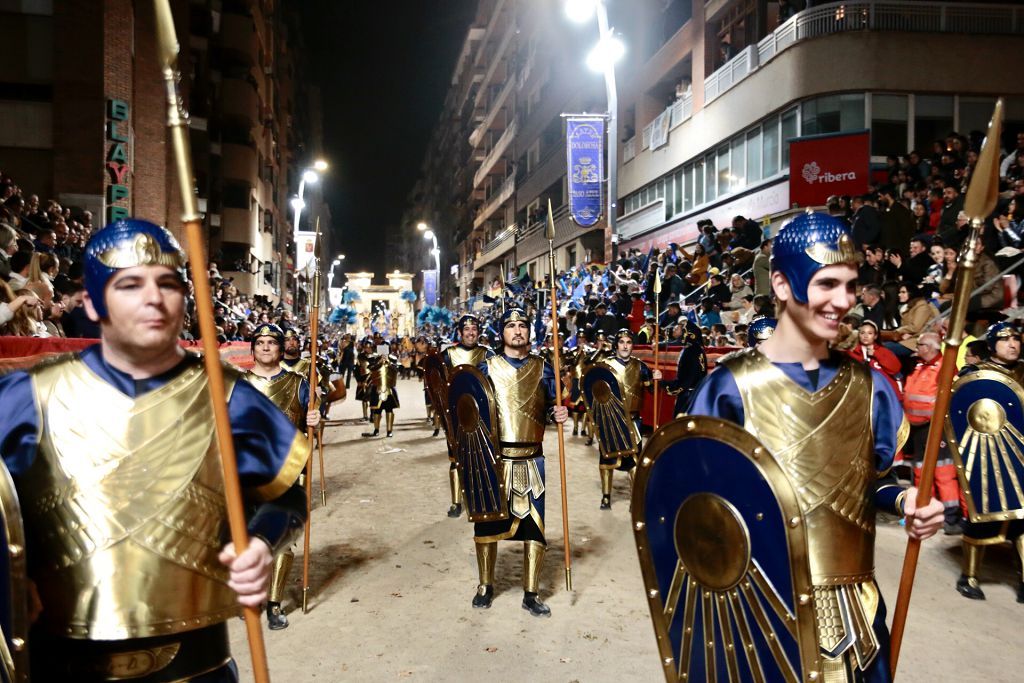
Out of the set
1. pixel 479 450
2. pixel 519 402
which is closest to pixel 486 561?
pixel 479 450

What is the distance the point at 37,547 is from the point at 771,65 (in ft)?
67.1

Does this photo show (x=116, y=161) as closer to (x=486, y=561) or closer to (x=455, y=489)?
(x=455, y=489)

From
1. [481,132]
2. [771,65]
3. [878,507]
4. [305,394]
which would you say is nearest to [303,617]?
[305,394]

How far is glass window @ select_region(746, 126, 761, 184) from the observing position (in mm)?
19906

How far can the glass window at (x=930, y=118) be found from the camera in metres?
17.7

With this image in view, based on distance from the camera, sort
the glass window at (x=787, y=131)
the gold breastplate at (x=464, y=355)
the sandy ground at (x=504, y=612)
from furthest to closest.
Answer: the glass window at (x=787, y=131), the gold breastplate at (x=464, y=355), the sandy ground at (x=504, y=612)

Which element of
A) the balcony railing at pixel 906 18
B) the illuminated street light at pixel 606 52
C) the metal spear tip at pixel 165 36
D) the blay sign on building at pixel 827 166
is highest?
the balcony railing at pixel 906 18

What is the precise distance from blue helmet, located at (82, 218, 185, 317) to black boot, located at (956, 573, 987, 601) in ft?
20.4

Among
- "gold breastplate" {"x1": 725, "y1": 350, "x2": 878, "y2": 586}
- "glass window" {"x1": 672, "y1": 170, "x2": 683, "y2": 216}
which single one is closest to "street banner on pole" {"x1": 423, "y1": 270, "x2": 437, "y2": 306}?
"glass window" {"x1": 672, "y1": 170, "x2": 683, "y2": 216}

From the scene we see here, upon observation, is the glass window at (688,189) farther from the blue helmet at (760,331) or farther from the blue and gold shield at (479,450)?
the blue and gold shield at (479,450)

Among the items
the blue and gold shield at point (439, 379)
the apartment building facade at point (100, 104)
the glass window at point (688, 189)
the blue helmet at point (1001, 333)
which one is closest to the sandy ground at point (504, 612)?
the blue and gold shield at point (439, 379)

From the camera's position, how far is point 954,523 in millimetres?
7312

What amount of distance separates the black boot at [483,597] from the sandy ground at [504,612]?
0.09 m

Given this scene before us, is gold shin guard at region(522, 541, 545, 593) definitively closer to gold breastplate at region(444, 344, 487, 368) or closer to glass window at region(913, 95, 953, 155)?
gold breastplate at region(444, 344, 487, 368)
